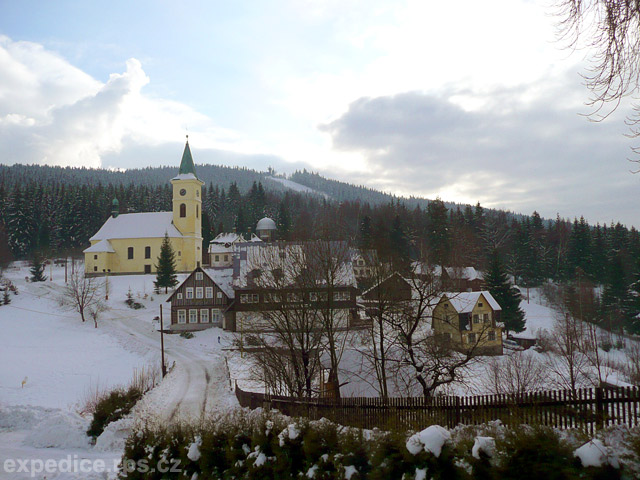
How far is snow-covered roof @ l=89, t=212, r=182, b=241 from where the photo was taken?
62.0 metres

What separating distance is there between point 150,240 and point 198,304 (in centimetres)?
2620

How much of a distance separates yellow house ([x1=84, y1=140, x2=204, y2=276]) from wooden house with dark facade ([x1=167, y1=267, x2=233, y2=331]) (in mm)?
21907

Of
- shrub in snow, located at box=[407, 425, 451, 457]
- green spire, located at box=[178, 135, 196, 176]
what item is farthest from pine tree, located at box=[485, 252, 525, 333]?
green spire, located at box=[178, 135, 196, 176]

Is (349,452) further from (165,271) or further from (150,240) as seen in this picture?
(150,240)

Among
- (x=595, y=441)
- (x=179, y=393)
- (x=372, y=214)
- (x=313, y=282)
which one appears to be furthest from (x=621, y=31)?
(x=372, y=214)

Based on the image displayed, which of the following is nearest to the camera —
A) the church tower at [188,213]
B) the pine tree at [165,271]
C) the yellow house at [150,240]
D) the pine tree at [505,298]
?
the pine tree at [505,298]

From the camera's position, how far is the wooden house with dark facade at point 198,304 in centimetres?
4031

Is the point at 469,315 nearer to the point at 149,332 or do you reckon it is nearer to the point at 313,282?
the point at 313,282

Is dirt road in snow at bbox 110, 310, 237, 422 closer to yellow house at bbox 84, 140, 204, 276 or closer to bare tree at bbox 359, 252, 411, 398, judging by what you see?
bare tree at bbox 359, 252, 411, 398

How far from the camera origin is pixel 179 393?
73.2 ft

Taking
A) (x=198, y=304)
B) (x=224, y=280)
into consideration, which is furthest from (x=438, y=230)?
(x=198, y=304)

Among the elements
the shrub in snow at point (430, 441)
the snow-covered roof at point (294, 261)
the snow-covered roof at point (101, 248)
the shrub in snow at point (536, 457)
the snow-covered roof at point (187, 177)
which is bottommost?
the shrub in snow at point (430, 441)

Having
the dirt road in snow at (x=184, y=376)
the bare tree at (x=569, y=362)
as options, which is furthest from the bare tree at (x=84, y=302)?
the bare tree at (x=569, y=362)

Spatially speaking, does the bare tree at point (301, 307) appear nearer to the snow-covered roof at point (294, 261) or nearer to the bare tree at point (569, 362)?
the snow-covered roof at point (294, 261)
